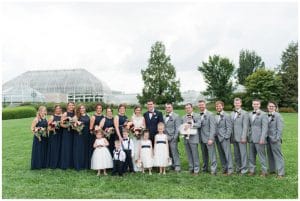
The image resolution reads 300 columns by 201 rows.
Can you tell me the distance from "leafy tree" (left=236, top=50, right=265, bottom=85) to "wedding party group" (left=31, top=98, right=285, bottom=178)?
5468 cm

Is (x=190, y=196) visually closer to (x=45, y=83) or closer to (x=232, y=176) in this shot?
(x=232, y=176)

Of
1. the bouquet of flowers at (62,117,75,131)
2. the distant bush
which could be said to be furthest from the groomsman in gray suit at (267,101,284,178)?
the distant bush

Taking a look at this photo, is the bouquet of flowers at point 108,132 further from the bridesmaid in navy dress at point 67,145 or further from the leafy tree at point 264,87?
the leafy tree at point 264,87

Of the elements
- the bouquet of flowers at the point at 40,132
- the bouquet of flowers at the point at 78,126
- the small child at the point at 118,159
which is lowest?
the small child at the point at 118,159

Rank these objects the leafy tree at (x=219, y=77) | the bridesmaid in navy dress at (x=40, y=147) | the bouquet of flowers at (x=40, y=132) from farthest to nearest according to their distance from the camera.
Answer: the leafy tree at (x=219, y=77), the bridesmaid in navy dress at (x=40, y=147), the bouquet of flowers at (x=40, y=132)

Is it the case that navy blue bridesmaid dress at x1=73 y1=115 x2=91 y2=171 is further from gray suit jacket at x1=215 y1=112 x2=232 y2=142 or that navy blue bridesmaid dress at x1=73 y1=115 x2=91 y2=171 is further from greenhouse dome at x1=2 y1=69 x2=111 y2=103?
greenhouse dome at x1=2 y1=69 x2=111 y2=103

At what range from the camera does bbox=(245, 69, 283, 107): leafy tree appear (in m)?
42.2

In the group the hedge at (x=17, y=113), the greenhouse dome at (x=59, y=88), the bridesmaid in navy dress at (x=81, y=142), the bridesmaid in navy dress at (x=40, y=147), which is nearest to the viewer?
the bridesmaid in navy dress at (x=81, y=142)

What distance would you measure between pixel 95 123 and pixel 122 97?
5135 centimetres

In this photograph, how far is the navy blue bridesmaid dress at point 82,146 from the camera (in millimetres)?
9633

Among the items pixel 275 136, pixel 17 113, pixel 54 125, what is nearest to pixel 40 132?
pixel 54 125

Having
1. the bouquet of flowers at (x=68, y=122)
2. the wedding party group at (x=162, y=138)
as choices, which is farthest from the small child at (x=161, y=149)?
the bouquet of flowers at (x=68, y=122)

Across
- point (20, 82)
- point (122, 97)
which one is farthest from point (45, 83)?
point (122, 97)

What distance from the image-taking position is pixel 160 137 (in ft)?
30.3
